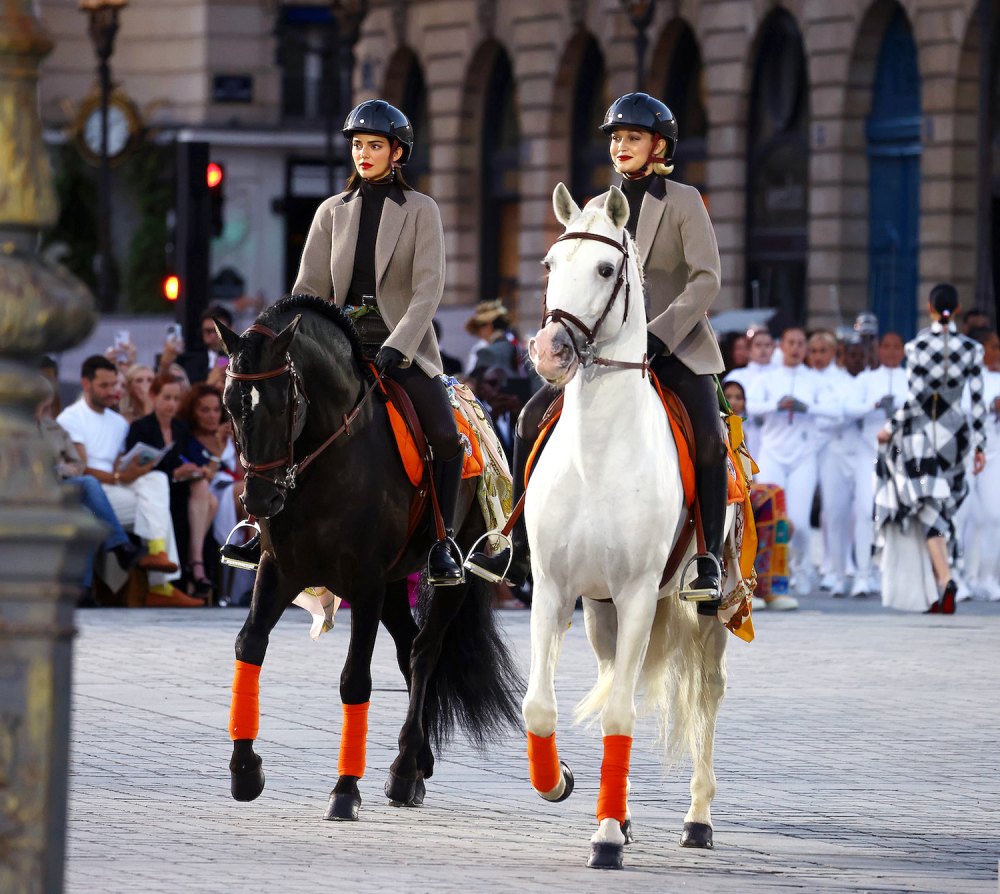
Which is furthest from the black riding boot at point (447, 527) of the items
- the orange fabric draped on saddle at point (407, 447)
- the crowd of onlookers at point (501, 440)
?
the crowd of onlookers at point (501, 440)

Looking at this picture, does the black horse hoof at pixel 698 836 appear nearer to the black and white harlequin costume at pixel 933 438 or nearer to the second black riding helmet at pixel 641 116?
the second black riding helmet at pixel 641 116

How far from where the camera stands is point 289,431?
10055 mm

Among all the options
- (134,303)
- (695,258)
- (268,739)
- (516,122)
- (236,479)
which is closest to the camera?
(695,258)

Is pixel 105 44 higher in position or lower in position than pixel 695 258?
higher

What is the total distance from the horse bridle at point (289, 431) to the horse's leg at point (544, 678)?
1226 mm

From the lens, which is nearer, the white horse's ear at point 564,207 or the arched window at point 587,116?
the white horse's ear at point 564,207

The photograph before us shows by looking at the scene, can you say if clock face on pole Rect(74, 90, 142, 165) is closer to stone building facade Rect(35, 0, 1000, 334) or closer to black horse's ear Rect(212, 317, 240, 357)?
stone building facade Rect(35, 0, 1000, 334)

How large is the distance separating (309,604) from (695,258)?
2.29 meters

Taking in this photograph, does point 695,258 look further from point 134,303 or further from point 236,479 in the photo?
point 134,303

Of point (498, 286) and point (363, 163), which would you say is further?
point (498, 286)

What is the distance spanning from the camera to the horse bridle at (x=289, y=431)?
9930mm

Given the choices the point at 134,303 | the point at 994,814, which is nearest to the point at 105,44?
the point at 134,303

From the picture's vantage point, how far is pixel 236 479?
19844 millimetres

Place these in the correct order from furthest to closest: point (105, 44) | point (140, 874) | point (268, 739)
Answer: point (105, 44) < point (268, 739) < point (140, 874)
